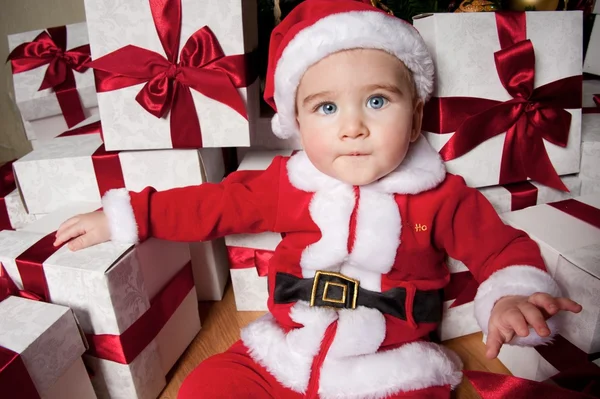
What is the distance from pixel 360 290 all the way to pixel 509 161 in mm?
425

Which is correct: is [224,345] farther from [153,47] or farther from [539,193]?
[539,193]

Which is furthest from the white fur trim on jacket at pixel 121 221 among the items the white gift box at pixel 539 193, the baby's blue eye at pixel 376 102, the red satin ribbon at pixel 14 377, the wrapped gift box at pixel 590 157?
the wrapped gift box at pixel 590 157

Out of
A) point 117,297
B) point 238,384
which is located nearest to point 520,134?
point 238,384

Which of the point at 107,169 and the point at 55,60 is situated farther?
the point at 55,60

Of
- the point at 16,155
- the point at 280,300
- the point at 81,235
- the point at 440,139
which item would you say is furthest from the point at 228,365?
the point at 16,155

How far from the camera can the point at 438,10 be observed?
1.08 m

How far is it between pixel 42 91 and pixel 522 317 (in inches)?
52.7

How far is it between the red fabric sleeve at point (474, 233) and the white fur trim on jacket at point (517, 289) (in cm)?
5

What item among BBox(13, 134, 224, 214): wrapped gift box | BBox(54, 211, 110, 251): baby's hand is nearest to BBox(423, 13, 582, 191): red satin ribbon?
BBox(13, 134, 224, 214): wrapped gift box

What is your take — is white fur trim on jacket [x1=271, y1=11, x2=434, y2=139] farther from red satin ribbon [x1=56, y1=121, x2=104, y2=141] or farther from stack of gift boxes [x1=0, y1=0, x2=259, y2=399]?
red satin ribbon [x1=56, y1=121, x2=104, y2=141]

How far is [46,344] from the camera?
0.70m

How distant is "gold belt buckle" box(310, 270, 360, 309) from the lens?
827mm

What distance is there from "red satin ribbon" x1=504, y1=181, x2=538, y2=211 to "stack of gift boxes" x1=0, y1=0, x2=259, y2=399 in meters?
0.58

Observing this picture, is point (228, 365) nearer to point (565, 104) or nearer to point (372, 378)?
point (372, 378)
